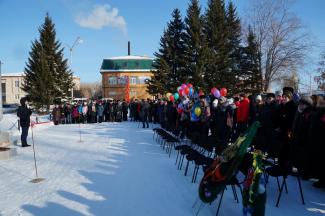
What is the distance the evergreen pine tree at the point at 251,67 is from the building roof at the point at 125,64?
103ft

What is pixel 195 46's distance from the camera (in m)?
31.6

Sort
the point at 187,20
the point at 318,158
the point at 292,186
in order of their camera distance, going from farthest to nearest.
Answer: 1. the point at 187,20
2. the point at 292,186
3. the point at 318,158

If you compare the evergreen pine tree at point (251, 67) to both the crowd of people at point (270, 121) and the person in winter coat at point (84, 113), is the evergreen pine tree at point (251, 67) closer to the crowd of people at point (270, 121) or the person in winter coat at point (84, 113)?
the crowd of people at point (270, 121)

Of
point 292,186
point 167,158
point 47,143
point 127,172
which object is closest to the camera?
point 292,186

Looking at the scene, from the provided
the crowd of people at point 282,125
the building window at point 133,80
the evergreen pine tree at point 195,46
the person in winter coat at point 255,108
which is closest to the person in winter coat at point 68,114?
the evergreen pine tree at point 195,46

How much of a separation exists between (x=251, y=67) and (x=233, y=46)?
3405mm

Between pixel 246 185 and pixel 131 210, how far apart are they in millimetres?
2143

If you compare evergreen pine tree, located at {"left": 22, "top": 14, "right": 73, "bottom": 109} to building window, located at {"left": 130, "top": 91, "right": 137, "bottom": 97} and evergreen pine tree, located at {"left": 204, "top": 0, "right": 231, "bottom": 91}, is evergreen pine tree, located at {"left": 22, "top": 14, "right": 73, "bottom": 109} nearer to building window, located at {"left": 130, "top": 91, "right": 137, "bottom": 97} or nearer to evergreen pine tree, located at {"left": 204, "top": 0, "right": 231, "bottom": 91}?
evergreen pine tree, located at {"left": 204, "top": 0, "right": 231, "bottom": 91}

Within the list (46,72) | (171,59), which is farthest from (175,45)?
(46,72)

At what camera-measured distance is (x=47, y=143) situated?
14.1 meters

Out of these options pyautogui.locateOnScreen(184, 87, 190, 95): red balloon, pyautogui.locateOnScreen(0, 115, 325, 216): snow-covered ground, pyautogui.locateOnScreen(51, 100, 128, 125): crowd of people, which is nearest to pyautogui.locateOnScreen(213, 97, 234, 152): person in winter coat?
pyautogui.locateOnScreen(0, 115, 325, 216): snow-covered ground

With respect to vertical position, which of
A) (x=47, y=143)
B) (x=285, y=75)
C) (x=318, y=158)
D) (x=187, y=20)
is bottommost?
(x=47, y=143)

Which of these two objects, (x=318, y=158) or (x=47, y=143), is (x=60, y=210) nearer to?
(x=318, y=158)

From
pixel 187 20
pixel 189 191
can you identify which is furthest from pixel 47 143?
pixel 187 20
